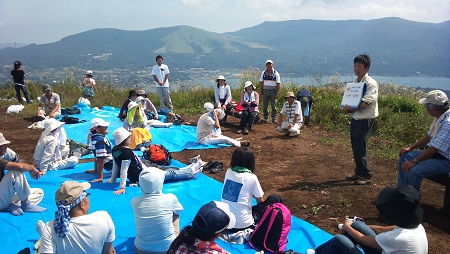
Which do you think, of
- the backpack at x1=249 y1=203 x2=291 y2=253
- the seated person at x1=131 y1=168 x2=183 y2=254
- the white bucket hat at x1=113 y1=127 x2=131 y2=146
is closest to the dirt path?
the backpack at x1=249 y1=203 x2=291 y2=253

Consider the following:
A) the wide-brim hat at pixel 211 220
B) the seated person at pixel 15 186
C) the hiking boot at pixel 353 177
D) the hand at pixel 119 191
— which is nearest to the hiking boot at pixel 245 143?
the hiking boot at pixel 353 177

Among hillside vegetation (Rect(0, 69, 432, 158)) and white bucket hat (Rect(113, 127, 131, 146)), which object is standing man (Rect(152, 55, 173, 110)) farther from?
white bucket hat (Rect(113, 127, 131, 146))

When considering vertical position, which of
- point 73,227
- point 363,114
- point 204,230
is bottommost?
point 73,227

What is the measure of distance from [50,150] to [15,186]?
1.72 m

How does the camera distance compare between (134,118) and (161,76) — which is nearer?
(134,118)

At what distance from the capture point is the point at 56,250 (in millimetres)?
2791

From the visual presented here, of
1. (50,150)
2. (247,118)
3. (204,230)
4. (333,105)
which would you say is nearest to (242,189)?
(204,230)

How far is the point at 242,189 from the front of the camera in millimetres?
3795

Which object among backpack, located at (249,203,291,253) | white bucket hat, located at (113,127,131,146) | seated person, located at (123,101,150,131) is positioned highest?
white bucket hat, located at (113,127,131,146)

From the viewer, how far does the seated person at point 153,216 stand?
3289mm

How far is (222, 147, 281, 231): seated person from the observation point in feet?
12.5

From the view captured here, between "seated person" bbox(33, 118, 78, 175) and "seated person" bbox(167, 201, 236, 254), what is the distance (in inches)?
163

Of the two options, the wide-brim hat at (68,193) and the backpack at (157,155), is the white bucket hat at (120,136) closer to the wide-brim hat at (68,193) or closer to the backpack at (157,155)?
the backpack at (157,155)

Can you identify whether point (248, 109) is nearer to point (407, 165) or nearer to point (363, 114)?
point (363, 114)
